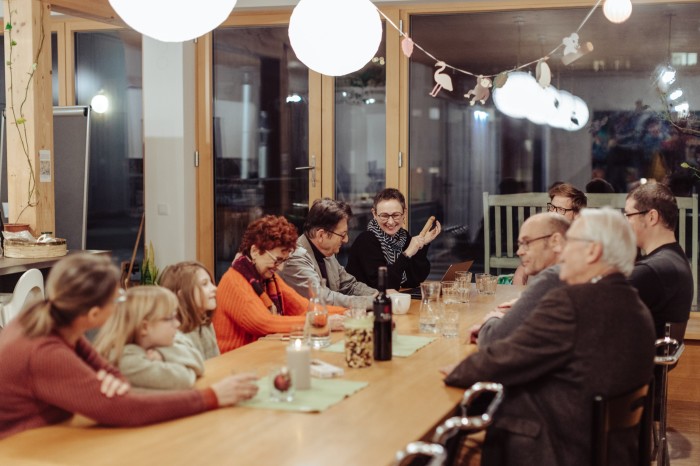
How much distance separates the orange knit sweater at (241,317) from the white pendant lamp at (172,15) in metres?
1.00

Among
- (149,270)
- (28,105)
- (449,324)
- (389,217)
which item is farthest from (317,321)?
(149,270)

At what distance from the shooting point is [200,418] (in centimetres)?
227

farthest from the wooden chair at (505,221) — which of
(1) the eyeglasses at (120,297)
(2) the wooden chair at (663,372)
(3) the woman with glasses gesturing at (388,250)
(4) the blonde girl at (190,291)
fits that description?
(1) the eyeglasses at (120,297)

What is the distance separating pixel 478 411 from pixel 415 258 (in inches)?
86.0

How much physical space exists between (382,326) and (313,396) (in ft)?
1.82

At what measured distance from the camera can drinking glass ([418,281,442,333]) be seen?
358 centimetres

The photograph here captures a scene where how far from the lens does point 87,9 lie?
581cm

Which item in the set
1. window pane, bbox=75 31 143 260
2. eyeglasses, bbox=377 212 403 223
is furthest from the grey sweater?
window pane, bbox=75 31 143 260

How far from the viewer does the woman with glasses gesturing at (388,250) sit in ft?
16.6

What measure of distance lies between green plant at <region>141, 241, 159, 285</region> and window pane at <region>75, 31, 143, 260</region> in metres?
0.34

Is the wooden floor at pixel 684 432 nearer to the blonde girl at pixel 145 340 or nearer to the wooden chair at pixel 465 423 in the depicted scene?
the wooden chair at pixel 465 423

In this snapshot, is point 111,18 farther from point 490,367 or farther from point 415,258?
point 490,367

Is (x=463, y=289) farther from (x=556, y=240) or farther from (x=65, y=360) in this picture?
(x=65, y=360)

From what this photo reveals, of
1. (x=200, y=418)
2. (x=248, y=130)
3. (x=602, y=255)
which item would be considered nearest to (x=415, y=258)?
(x=248, y=130)
